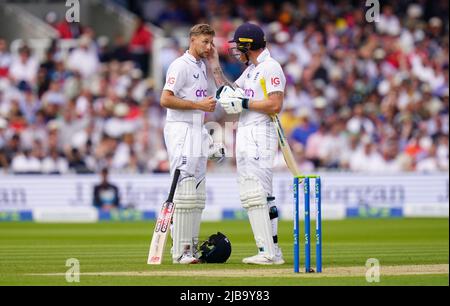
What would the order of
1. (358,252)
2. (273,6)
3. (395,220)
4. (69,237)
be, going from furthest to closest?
(273,6) → (395,220) → (69,237) → (358,252)

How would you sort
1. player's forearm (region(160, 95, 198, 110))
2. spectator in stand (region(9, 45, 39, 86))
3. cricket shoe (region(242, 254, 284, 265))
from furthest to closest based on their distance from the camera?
spectator in stand (region(9, 45, 39, 86)) → player's forearm (region(160, 95, 198, 110)) → cricket shoe (region(242, 254, 284, 265))

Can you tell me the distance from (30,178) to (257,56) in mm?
10552

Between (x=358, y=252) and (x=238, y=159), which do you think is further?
(x=358, y=252)

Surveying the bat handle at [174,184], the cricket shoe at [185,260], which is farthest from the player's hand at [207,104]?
the cricket shoe at [185,260]

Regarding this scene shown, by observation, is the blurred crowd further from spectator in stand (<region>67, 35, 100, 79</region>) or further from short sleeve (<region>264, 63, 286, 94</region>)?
short sleeve (<region>264, 63, 286, 94</region>)

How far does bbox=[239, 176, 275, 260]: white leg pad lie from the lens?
394 inches

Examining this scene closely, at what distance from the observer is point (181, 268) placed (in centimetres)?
977

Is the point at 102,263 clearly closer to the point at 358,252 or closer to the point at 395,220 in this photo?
the point at 358,252

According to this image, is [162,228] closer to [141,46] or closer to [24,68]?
[24,68]

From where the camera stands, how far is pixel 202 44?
10.4 m

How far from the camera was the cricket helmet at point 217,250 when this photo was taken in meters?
10.4

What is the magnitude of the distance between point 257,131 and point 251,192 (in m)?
0.57

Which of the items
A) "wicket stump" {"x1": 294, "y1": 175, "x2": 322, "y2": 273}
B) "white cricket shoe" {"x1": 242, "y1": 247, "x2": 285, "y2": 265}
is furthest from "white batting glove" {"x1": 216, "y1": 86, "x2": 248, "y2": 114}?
"white cricket shoe" {"x1": 242, "y1": 247, "x2": 285, "y2": 265}
